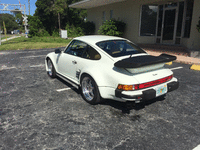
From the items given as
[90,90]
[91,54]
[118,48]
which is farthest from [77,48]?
[90,90]

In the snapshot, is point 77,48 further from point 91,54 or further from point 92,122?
point 92,122

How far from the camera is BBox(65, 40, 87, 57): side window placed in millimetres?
4137

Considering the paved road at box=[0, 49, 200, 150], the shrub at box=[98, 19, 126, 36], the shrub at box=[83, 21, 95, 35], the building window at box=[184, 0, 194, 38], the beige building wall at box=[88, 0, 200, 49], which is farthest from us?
the shrub at box=[83, 21, 95, 35]

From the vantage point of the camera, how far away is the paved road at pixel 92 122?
248 cm

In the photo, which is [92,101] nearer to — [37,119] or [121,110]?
[121,110]

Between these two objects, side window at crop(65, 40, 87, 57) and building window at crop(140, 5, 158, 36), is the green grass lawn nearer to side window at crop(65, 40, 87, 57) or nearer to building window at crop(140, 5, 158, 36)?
building window at crop(140, 5, 158, 36)

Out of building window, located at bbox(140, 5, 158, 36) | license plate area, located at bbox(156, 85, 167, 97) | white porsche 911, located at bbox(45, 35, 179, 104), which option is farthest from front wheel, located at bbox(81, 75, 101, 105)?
building window, located at bbox(140, 5, 158, 36)

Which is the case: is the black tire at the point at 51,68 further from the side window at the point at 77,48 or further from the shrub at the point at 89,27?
the shrub at the point at 89,27

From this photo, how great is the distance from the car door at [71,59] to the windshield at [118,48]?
55 cm

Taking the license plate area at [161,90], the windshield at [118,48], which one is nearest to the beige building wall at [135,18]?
the windshield at [118,48]

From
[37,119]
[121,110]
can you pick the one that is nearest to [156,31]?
[121,110]

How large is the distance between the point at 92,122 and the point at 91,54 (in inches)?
62.3

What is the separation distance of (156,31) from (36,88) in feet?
38.5

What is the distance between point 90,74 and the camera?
3.49 m
